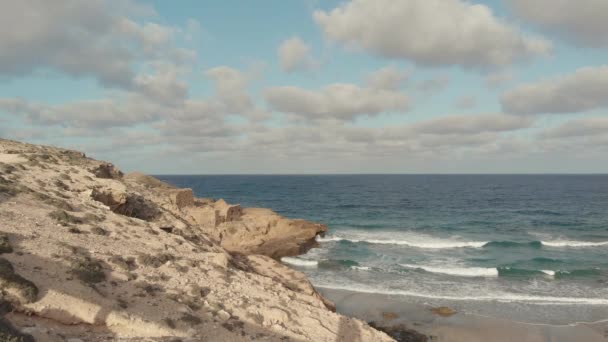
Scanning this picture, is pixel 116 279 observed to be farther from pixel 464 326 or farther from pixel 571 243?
pixel 571 243

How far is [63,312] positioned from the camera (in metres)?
10.5

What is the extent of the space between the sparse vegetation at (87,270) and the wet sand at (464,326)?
53.7ft

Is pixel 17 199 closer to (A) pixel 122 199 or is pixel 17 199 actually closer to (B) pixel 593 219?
(A) pixel 122 199

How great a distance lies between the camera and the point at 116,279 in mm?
13578

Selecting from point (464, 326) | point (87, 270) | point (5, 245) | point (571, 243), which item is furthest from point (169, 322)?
point (571, 243)

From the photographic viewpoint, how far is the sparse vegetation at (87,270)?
12.6 metres

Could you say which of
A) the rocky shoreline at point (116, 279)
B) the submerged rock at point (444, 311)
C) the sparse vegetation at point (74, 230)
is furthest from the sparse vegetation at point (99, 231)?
the submerged rock at point (444, 311)

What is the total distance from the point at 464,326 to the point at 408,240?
27.0m

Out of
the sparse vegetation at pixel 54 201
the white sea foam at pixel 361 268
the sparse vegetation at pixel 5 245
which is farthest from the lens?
the white sea foam at pixel 361 268

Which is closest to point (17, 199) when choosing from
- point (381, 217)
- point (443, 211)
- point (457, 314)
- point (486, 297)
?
point (457, 314)

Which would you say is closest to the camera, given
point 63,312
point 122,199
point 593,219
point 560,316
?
point 63,312

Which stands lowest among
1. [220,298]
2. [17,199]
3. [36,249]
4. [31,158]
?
[220,298]

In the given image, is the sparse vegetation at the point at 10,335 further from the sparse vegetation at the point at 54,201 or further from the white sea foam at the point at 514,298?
the white sea foam at the point at 514,298

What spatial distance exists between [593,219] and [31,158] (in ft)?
269
